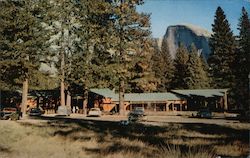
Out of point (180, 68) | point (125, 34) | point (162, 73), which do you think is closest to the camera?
point (125, 34)

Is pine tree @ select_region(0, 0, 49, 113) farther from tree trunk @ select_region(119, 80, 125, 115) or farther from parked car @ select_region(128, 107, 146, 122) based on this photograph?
parked car @ select_region(128, 107, 146, 122)

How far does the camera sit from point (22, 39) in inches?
619

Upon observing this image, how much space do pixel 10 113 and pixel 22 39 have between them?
10.4ft

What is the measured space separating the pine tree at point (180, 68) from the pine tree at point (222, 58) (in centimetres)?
116

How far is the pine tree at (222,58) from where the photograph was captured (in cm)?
1262

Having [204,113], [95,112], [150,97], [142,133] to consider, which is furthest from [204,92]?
[95,112]

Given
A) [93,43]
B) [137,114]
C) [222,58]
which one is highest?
[93,43]

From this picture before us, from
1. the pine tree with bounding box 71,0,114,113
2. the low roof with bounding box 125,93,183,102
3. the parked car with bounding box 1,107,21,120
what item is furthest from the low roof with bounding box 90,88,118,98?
the parked car with bounding box 1,107,21,120

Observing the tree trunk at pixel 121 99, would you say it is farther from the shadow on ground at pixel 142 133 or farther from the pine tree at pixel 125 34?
the shadow on ground at pixel 142 133

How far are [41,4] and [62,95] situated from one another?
8.37 metres

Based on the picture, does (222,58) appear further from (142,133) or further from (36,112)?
(36,112)

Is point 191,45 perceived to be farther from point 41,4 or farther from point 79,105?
point 41,4

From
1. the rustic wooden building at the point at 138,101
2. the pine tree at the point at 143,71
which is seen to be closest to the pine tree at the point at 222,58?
the rustic wooden building at the point at 138,101

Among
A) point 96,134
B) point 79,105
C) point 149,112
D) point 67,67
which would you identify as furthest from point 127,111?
point 96,134
